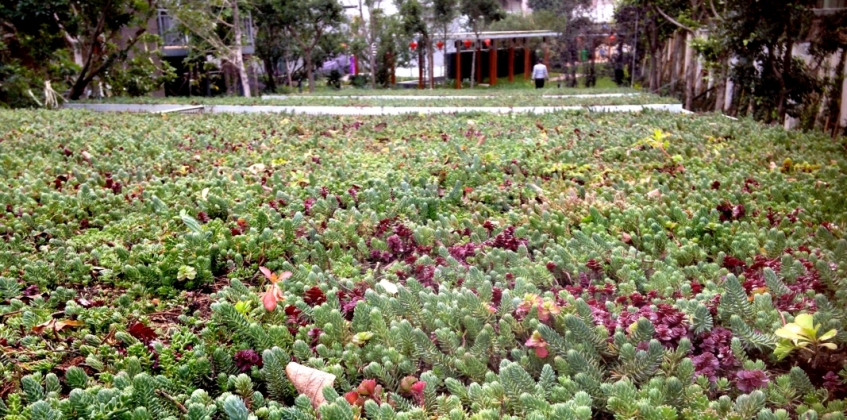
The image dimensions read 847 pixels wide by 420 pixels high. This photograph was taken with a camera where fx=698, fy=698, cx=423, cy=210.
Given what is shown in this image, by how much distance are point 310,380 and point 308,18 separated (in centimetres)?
2274

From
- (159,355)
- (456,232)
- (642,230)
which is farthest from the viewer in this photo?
(456,232)

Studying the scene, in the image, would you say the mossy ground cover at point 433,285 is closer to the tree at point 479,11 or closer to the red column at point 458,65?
the tree at point 479,11

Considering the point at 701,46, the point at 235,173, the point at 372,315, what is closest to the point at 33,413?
the point at 372,315

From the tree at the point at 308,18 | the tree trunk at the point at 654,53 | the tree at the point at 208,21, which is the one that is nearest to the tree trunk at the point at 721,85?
the tree trunk at the point at 654,53

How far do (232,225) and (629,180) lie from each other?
213 cm

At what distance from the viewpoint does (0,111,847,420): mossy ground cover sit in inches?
60.4

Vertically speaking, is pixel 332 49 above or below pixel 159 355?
above

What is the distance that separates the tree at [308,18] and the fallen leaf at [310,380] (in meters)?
22.1

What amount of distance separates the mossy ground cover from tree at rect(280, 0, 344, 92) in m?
19.0

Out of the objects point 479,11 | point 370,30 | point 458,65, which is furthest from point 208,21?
point 458,65

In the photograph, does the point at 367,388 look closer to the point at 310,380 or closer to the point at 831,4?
the point at 310,380

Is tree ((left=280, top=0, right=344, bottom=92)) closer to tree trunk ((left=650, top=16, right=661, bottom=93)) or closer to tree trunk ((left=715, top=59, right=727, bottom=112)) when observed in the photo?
tree trunk ((left=650, top=16, right=661, bottom=93))

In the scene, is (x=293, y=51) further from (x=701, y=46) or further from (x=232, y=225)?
(x=232, y=225)

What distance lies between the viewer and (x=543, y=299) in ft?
6.31
